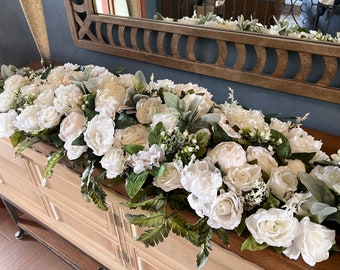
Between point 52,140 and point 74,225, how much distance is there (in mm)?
484

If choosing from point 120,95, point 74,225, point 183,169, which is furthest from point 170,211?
point 74,225

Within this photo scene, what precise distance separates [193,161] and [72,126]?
38 cm

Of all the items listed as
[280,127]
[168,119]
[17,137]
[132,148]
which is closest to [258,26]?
[280,127]

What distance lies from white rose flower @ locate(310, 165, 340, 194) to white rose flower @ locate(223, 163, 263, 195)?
13 cm

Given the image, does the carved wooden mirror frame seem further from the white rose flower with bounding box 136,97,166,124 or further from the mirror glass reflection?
the white rose flower with bounding box 136,97,166,124

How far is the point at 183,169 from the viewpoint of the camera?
0.64 m

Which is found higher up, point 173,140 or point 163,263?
point 173,140

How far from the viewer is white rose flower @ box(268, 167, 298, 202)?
23.4 inches

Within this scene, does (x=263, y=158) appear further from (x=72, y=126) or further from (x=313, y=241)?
(x=72, y=126)

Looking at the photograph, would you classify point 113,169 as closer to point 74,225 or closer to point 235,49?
point 74,225

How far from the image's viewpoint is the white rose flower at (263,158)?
0.65m

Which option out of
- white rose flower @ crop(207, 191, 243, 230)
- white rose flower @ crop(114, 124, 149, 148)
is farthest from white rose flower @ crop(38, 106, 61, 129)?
white rose flower @ crop(207, 191, 243, 230)

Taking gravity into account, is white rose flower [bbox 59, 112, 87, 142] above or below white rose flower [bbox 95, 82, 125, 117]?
below

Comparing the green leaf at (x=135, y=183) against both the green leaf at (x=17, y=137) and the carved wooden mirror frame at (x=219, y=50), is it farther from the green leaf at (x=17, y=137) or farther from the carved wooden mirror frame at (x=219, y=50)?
the carved wooden mirror frame at (x=219, y=50)
